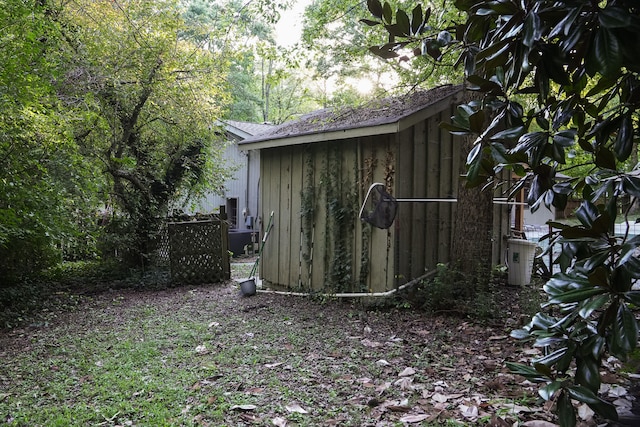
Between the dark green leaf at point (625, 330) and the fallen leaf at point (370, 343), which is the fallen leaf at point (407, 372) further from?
the dark green leaf at point (625, 330)

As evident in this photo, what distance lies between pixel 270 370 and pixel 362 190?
3256 mm

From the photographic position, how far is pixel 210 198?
61.8ft

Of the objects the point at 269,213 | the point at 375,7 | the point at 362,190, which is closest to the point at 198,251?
the point at 269,213

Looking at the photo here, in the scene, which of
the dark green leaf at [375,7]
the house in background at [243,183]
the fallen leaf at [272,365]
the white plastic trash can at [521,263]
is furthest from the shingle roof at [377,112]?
the house in background at [243,183]

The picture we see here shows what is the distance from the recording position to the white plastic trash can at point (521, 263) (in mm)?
6801

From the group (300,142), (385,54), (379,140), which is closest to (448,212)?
(379,140)

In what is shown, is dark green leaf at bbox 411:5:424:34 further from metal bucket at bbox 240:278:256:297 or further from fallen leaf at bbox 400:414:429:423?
metal bucket at bbox 240:278:256:297

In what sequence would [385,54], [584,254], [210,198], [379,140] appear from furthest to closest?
1. [210,198]
2. [379,140]
3. [385,54]
4. [584,254]

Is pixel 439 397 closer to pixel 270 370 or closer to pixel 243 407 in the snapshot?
pixel 243 407

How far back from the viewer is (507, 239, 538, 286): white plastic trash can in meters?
6.80

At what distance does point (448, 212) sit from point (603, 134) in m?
5.90

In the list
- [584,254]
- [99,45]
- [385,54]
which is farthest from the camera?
[99,45]

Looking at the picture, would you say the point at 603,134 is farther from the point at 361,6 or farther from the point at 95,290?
the point at 95,290

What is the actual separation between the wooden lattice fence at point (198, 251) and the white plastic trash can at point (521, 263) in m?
5.50
